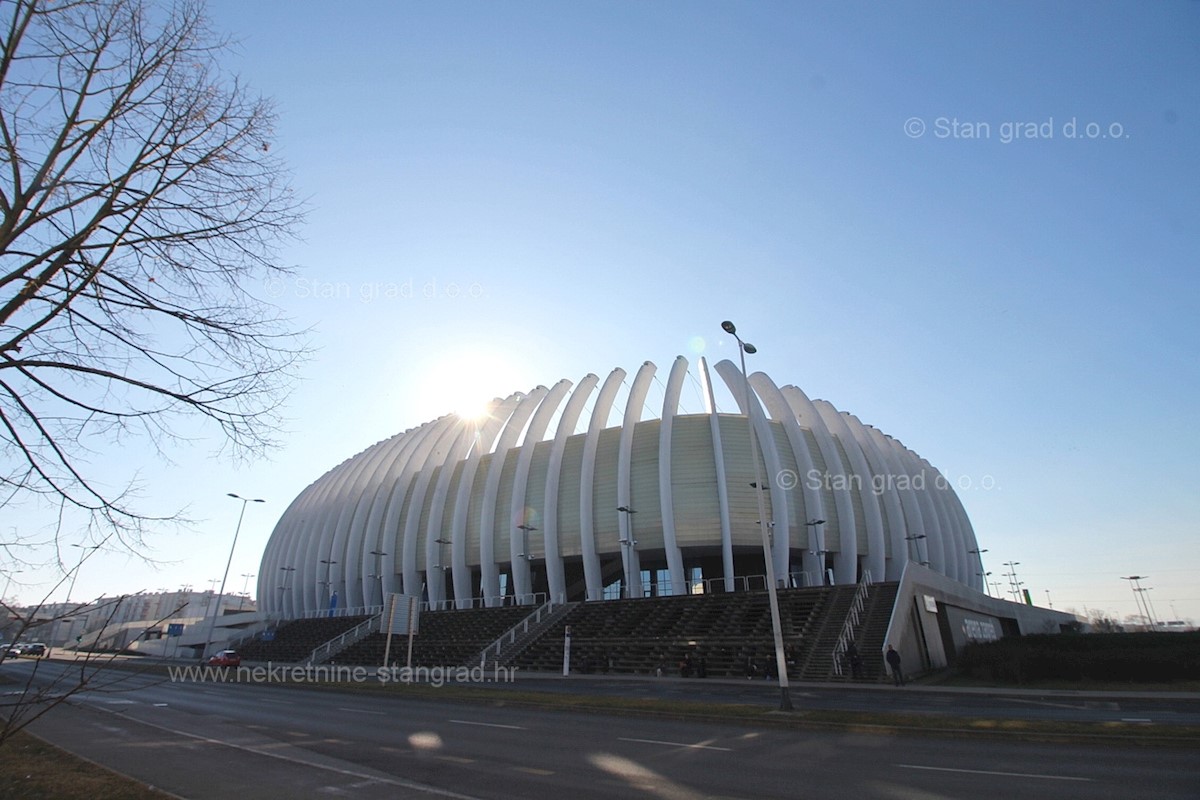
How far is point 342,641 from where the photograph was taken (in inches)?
1652

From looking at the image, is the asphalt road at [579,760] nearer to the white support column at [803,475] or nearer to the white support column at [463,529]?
the white support column at [803,475]

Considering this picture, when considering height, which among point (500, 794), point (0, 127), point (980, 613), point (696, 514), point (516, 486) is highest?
point (516, 486)

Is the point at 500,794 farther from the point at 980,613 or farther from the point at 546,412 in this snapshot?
the point at 546,412

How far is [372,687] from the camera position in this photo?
23.5 meters

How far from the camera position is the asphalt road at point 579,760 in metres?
8.12

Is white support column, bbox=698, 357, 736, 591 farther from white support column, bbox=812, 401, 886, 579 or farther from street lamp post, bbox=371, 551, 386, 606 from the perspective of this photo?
street lamp post, bbox=371, 551, 386, 606

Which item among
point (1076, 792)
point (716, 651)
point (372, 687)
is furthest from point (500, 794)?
point (716, 651)

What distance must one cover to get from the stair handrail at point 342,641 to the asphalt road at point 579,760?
87.4 ft

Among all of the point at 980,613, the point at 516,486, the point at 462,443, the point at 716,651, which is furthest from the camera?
the point at 462,443

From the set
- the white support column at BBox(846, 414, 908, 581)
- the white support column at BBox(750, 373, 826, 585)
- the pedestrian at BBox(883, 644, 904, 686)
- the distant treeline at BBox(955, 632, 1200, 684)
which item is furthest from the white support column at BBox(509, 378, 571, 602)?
the distant treeline at BBox(955, 632, 1200, 684)

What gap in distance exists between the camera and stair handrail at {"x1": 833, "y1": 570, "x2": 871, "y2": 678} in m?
24.2

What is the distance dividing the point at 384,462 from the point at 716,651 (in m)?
40.2

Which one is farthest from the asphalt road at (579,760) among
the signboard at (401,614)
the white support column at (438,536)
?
the white support column at (438,536)

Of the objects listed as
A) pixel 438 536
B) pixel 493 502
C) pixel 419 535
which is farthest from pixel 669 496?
pixel 419 535
